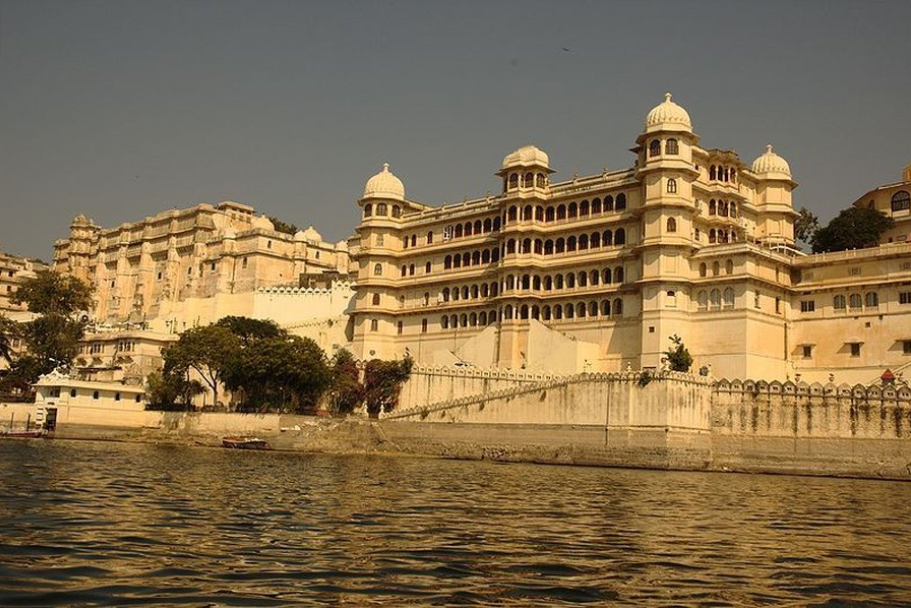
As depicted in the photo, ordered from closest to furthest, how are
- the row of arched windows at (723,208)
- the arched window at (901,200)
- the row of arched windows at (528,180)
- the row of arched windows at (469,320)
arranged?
the row of arched windows at (723,208), the arched window at (901,200), the row of arched windows at (528,180), the row of arched windows at (469,320)

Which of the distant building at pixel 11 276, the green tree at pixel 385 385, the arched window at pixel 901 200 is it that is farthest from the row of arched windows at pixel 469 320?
the distant building at pixel 11 276

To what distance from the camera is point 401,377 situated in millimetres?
66125

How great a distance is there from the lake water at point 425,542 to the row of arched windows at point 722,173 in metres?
37.7

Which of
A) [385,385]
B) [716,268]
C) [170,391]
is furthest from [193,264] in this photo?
[716,268]

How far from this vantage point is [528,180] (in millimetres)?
72625

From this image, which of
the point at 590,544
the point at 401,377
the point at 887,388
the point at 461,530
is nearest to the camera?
the point at 590,544

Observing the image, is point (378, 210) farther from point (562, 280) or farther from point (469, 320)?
point (562, 280)

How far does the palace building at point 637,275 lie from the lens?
201ft

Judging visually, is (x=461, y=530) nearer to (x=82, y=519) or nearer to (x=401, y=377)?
(x=82, y=519)

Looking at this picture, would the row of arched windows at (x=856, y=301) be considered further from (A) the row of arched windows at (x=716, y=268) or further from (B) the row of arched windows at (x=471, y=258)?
(B) the row of arched windows at (x=471, y=258)

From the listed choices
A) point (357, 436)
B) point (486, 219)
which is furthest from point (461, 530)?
point (486, 219)

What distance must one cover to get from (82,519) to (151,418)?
1920 inches

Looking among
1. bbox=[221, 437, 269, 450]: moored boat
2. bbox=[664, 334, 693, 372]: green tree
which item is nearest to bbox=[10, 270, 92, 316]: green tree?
bbox=[221, 437, 269, 450]: moored boat

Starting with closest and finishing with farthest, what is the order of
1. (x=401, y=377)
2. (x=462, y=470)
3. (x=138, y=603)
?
1. (x=138, y=603)
2. (x=462, y=470)
3. (x=401, y=377)
